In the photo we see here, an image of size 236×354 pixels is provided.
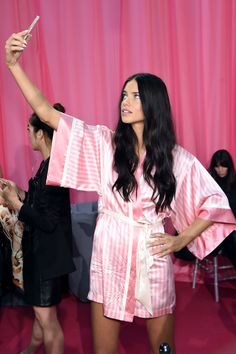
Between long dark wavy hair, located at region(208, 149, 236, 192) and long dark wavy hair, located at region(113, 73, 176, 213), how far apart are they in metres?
1.71

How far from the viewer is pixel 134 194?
Result: 5.47 feet

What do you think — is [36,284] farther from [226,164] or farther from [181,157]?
[226,164]

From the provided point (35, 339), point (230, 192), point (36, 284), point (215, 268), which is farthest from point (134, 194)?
point (215, 268)

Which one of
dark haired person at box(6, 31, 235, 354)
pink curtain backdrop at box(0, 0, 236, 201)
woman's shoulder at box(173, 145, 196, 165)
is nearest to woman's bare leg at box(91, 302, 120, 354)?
dark haired person at box(6, 31, 235, 354)

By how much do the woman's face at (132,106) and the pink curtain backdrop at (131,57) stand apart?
1926 mm

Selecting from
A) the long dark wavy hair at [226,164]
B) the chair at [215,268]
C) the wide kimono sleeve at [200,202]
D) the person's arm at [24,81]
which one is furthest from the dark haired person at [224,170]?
the person's arm at [24,81]

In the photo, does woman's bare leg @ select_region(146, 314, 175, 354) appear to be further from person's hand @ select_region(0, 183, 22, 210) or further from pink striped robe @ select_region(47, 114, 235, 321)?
person's hand @ select_region(0, 183, 22, 210)

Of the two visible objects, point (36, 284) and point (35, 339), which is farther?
point (35, 339)

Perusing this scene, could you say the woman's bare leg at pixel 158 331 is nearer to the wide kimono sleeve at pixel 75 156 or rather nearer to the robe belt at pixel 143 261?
the robe belt at pixel 143 261

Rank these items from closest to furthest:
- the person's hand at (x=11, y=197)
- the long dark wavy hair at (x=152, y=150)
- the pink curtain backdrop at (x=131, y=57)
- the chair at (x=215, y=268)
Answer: the long dark wavy hair at (x=152, y=150), the person's hand at (x=11, y=197), the chair at (x=215, y=268), the pink curtain backdrop at (x=131, y=57)

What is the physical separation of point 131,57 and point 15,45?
2150 mm

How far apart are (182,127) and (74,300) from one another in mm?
1486

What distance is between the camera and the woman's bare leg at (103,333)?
1.72 metres

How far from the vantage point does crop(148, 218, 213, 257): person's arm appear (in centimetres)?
169
